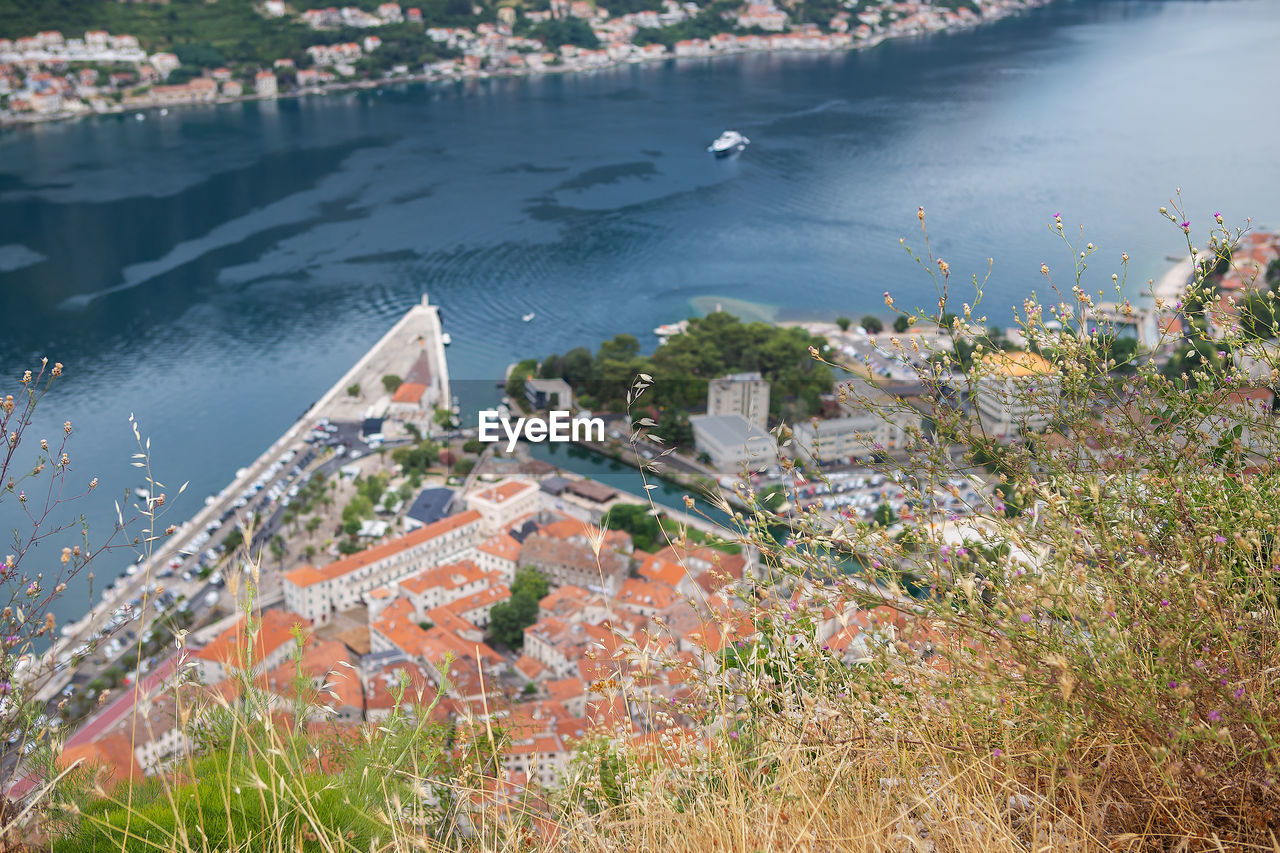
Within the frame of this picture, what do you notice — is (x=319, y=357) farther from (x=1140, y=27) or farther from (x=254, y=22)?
(x=1140, y=27)

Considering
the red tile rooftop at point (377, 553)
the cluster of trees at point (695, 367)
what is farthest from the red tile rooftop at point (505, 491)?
the cluster of trees at point (695, 367)

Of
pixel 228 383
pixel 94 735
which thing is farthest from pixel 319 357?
pixel 94 735

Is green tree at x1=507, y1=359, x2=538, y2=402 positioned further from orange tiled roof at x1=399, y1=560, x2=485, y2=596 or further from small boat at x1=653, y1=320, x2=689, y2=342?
orange tiled roof at x1=399, y1=560, x2=485, y2=596

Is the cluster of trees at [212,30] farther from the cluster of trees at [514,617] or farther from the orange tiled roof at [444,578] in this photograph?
the cluster of trees at [514,617]

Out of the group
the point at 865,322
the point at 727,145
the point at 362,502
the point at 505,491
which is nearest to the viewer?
the point at 362,502

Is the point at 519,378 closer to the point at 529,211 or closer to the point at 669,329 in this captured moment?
the point at 669,329

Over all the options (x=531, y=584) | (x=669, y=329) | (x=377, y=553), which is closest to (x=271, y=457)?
(x=377, y=553)
